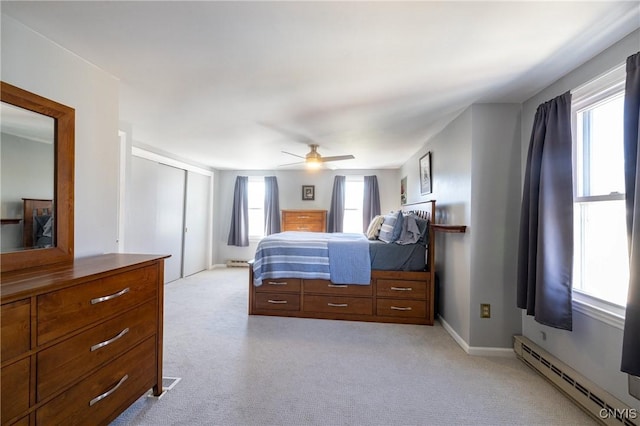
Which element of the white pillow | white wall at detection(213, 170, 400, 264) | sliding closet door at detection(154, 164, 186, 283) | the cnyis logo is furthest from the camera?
white wall at detection(213, 170, 400, 264)

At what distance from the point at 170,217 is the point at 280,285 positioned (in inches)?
107

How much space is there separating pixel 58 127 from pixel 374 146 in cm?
346

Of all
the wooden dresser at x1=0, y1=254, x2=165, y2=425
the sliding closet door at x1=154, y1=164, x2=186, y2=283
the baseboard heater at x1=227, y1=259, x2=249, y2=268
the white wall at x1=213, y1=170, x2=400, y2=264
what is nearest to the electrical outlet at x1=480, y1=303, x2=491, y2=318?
Answer: the wooden dresser at x1=0, y1=254, x2=165, y2=425

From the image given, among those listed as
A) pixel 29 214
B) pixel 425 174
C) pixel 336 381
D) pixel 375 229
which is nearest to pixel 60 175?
pixel 29 214

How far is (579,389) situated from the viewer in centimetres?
178

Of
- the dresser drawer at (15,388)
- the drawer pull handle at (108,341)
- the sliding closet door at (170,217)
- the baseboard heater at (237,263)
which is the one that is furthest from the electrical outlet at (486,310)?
the baseboard heater at (237,263)

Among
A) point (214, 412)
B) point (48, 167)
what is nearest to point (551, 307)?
point (214, 412)

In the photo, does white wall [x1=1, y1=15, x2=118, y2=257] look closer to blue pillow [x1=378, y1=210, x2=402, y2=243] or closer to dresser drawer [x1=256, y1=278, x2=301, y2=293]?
dresser drawer [x1=256, y1=278, x2=301, y2=293]

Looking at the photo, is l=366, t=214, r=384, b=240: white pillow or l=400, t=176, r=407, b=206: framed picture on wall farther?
l=400, t=176, r=407, b=206: framed picture on wall

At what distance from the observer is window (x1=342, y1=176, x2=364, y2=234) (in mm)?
6273

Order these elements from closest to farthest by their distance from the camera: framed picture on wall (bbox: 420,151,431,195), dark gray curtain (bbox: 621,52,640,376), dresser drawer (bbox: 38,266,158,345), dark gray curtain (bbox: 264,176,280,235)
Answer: dresser drawer (bbox: 38,266,158,345) → dark gray curtain (bbox: 621,52,640,376) → framed picture on wall (bbox: 420,151,431,195) → dark gray curtain (bbox: 264,176,280,235)

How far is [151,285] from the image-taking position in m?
1.77

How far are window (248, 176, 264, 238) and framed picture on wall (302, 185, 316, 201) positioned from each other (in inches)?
40.7

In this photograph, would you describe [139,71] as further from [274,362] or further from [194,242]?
[194,242]
